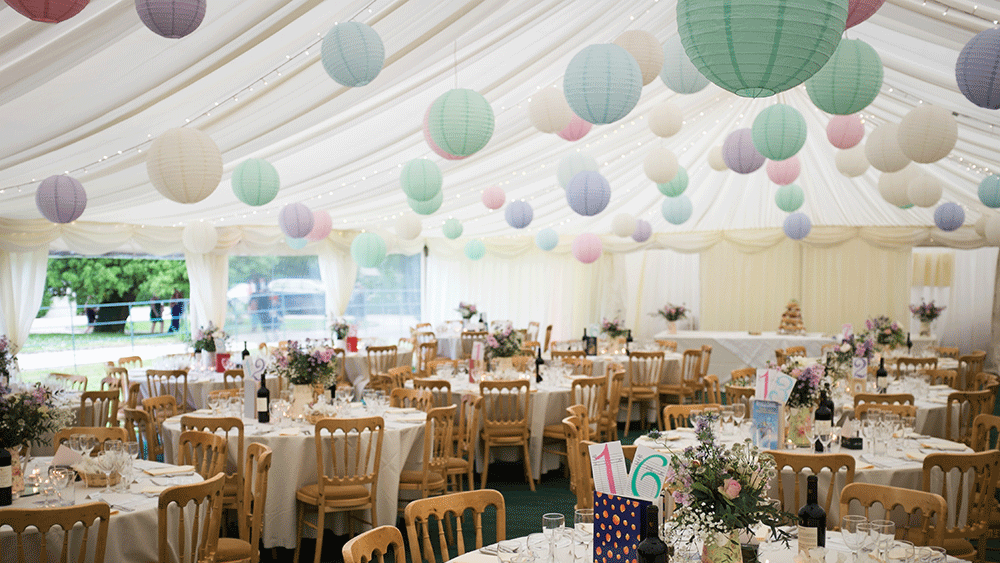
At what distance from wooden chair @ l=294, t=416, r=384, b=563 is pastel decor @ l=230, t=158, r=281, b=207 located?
2.23 meters

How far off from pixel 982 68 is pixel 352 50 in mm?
3577

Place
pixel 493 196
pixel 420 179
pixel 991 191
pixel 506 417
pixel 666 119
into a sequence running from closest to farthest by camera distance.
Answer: pixel 420 179 < pixel 666 119 < pixel 506 417 < pixel 991 191 < pixel 493 196

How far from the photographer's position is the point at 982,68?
4.09 metres

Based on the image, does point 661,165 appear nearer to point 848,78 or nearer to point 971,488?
point 848,78

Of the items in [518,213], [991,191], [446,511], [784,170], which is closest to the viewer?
[446,511]

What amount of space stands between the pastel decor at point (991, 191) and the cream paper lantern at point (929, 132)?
2.64 meters

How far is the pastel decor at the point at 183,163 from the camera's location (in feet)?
15.6

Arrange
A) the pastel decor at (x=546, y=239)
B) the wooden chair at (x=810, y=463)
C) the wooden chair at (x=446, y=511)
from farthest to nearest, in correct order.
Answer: the pastel decor at (x=546, y=239) → the wooden chair at (x=810, y=463) → the wooden chair at (x=446, y=511)

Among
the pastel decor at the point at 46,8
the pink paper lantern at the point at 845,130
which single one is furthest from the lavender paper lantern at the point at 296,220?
the pastel decor at the point at 46,8

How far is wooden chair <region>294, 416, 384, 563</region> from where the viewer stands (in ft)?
16.3

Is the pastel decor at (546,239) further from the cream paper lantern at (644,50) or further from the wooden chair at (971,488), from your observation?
the wooden chair at (971,488)

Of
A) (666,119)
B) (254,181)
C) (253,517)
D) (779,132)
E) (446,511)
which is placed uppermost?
(666,119)

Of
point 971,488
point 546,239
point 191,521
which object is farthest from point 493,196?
point 971,488

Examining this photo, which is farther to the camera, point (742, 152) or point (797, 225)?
point (797, 225)
